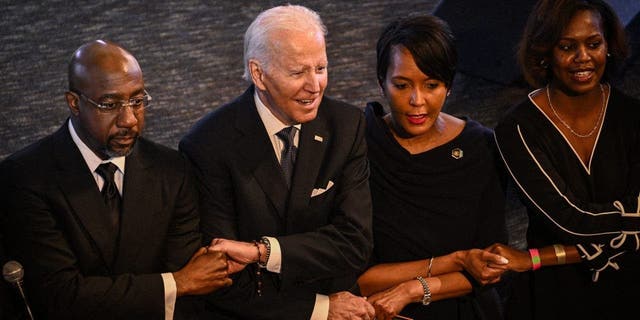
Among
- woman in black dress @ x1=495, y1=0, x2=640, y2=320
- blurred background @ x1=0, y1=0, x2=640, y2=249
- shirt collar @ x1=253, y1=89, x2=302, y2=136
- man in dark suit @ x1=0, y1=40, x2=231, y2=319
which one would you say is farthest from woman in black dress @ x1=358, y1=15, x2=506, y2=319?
blurred background @ x1=0, y1=0, x2=640, y2=249

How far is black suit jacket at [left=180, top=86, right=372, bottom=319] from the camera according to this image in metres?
2.49

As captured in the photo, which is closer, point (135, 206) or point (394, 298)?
point (135, 206)

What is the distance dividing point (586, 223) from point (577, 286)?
289 mm

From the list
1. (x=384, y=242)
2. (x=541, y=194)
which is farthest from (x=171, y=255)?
(x=541, y=194)

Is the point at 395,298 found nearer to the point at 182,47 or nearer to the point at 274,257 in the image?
the point at 274,257

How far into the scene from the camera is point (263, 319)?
2.54 meters

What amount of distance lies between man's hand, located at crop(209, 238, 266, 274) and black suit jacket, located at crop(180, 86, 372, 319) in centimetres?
7

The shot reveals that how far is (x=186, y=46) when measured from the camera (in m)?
3.90

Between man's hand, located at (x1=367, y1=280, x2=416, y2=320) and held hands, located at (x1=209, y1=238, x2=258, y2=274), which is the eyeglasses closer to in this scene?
held hands, located at (x1=209, y1=238, x2=258, y2=274)

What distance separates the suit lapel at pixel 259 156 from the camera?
2.51 meters

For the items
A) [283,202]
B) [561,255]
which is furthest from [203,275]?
[561,255]

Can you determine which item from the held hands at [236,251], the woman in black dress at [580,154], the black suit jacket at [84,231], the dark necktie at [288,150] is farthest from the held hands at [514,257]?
the black suit jacket at [84,231]

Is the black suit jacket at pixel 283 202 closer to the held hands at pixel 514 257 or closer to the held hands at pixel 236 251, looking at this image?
the held hands at pixel 236 251

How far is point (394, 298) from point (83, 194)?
1076 millimetres
